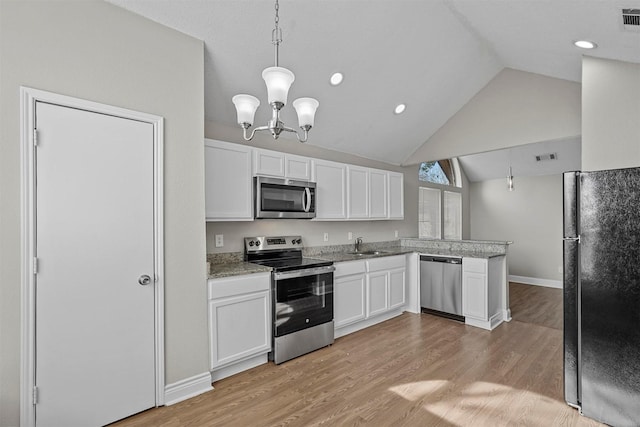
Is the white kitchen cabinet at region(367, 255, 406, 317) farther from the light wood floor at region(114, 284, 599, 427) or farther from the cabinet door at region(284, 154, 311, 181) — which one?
the cabinet door at region(284, 154, 311, 181)

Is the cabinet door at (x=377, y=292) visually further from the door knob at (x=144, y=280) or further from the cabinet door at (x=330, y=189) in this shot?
the door knob at (x=144, y=280)

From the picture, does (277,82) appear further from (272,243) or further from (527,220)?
(527,220)

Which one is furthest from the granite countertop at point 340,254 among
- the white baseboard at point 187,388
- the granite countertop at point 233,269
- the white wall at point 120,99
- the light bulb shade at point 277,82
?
the light bulb shade at point 277,82

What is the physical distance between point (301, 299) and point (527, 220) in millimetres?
6085

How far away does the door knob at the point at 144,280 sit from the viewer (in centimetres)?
231

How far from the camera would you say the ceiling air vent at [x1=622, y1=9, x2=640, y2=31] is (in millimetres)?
1983

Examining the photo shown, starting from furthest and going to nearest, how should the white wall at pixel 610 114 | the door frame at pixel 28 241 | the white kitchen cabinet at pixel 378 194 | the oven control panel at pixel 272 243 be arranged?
the white kitchen cabinet at pixel 378 194
the oven control panel at pixel 272 243
the white wall at pixel 610 114
the door frame at pixel 28 241

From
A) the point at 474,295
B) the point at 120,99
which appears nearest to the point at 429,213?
the point at 474,295

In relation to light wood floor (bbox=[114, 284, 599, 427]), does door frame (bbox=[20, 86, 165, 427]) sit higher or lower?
higher

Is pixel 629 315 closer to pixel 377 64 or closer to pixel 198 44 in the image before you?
pixel 377 64

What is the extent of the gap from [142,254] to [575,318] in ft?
10.1

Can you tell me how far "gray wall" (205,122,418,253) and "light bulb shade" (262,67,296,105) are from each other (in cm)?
180

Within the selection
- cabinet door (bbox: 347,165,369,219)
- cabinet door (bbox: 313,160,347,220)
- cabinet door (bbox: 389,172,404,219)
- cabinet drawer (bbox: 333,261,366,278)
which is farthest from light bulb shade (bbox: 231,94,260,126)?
cabinet door (bbox: 389,172,404,219)

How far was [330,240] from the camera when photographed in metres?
4.52
